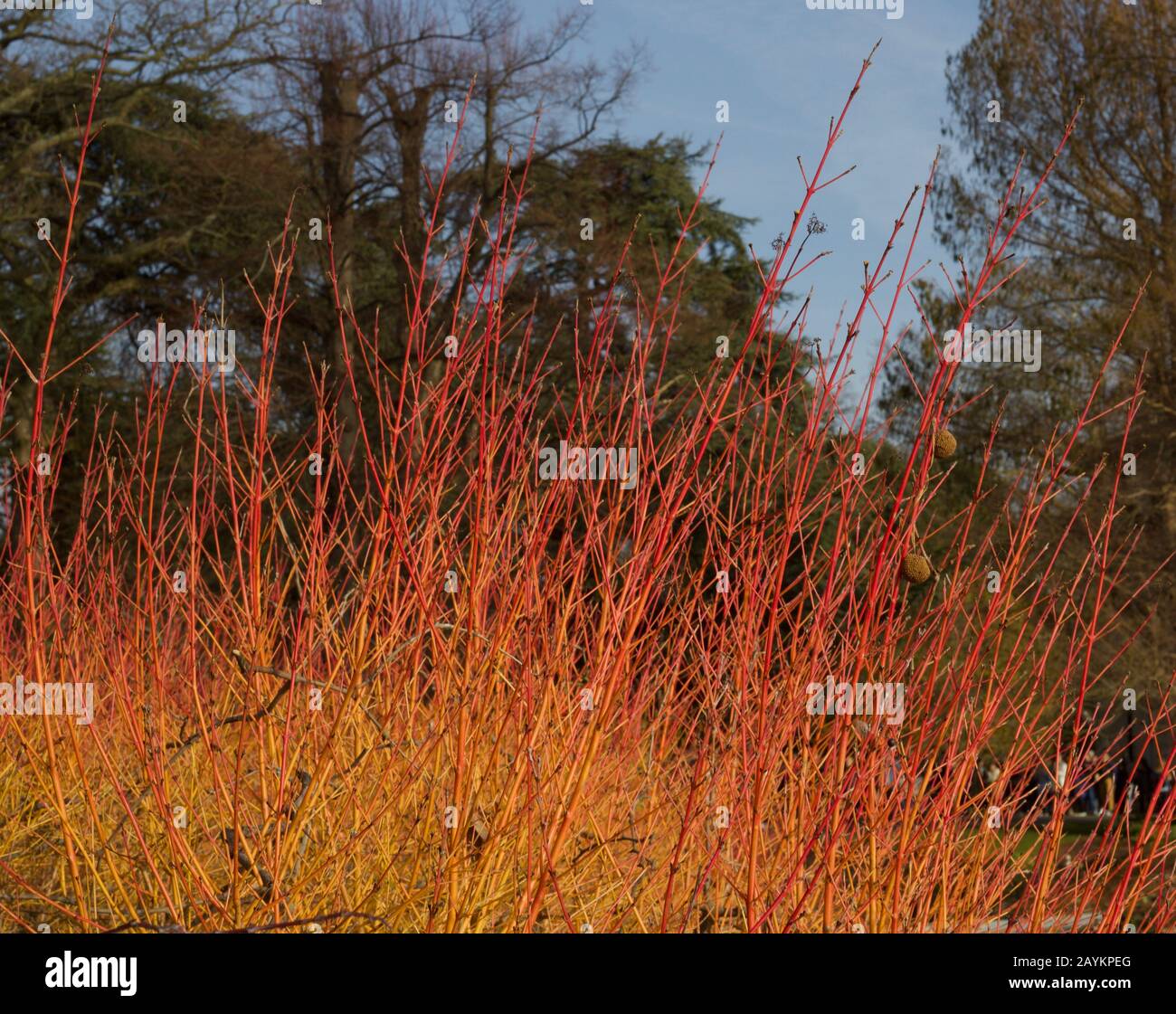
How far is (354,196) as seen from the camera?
53.1 ft

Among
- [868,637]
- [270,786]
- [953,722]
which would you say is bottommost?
[270,786]

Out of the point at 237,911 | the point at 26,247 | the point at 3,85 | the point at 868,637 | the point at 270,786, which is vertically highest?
the point at 3,85

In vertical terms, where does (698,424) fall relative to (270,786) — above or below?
above

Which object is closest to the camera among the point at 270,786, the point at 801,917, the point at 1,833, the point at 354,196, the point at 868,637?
the point at 868,637

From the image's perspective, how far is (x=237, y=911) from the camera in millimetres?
2309

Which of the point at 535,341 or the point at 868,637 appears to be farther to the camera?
the point at 535,341

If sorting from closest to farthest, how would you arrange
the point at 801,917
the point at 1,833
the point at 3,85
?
1. the point at 801,917
2. the point at 1,833
3. the point at 3,85

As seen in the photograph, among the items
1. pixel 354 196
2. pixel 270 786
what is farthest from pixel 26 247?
pixel 270 786

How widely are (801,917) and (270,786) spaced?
1194mm

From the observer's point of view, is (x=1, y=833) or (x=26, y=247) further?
(x=26, y=247)

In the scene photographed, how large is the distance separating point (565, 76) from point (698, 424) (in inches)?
578
